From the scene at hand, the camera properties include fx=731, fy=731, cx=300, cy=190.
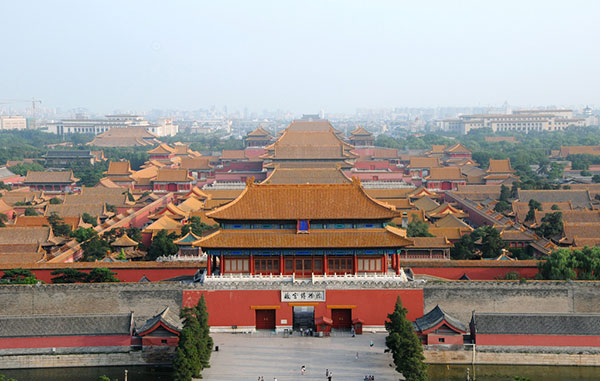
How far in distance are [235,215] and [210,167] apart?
40538 mm

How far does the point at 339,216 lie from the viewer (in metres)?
25.7

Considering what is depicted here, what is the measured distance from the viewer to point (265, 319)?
1011 inches

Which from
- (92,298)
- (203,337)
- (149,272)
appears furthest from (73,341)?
(149,272)

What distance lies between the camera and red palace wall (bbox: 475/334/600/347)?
23266mm

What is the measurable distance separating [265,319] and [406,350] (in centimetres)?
633

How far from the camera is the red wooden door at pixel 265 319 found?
2566 centimetres

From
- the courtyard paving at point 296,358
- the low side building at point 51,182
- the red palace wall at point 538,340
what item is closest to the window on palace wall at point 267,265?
the courtyard paving at point 296,358

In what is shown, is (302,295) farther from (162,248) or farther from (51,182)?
(51,182)

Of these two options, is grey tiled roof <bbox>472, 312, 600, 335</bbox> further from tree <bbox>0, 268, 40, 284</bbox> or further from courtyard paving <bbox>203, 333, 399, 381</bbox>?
tree <bbox>0, 268, 40, 284</bbox>

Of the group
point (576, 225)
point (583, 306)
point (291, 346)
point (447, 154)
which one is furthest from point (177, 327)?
point (447, 154)

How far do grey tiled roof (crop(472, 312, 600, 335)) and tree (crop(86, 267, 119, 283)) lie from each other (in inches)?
527

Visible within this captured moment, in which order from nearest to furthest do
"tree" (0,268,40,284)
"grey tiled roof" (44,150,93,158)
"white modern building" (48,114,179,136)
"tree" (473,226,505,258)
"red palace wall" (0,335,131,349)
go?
"red palace wall" (0,335,131,349), "tree" (0,268,40,284), "tree" (473,226,505,258), "grey tiled roof" (44,150,93,158), "white modern building" (48,114,179,136)

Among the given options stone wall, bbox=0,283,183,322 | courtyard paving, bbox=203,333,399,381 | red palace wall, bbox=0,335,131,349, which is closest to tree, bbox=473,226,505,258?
courtyard paving, bbox=203,333,399,381

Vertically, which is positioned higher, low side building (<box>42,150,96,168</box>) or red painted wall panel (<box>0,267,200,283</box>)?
low side building (<box>42,150,96,168</box>)
